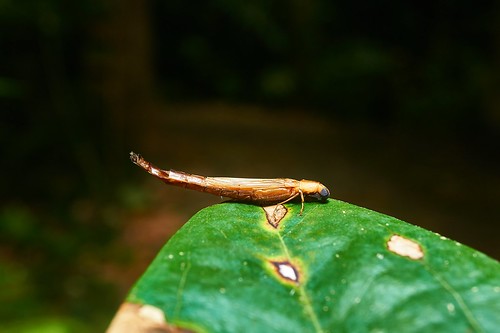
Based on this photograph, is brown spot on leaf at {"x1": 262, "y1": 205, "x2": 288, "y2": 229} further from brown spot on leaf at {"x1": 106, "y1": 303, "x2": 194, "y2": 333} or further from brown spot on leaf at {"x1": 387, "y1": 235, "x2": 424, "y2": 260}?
brown spot on leaf at {"x1": 106, "y1": 303, "x2": 194, "y2": 333}

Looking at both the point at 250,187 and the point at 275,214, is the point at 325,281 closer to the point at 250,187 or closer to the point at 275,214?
the point at 275,214

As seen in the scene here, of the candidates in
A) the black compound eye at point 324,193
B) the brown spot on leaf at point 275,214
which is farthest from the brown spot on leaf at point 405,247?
the black compound eye at point 324,193

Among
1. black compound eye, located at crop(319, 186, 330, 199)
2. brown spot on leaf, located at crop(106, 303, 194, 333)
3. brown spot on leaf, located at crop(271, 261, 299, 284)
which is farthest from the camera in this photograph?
black compound eye, located at crop(319, 186, 330, 199)

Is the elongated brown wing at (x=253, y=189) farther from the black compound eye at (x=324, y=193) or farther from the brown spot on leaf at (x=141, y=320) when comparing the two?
the brown spot on leaf at (x=141, y=320)

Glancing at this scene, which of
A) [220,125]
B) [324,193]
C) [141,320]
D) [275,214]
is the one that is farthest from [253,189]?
[220,125]

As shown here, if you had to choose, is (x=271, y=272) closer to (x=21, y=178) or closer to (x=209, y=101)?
(x=21, y=178)

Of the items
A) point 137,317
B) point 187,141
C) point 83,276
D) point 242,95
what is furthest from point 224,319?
point 242,95

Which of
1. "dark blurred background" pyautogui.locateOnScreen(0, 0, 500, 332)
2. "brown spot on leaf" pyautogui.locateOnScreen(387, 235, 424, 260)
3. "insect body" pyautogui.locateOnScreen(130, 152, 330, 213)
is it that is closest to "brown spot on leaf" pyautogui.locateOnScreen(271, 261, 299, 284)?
"brown spot on leaf" pyautogui.locateOnScreen(387, 235, 424, 260)
